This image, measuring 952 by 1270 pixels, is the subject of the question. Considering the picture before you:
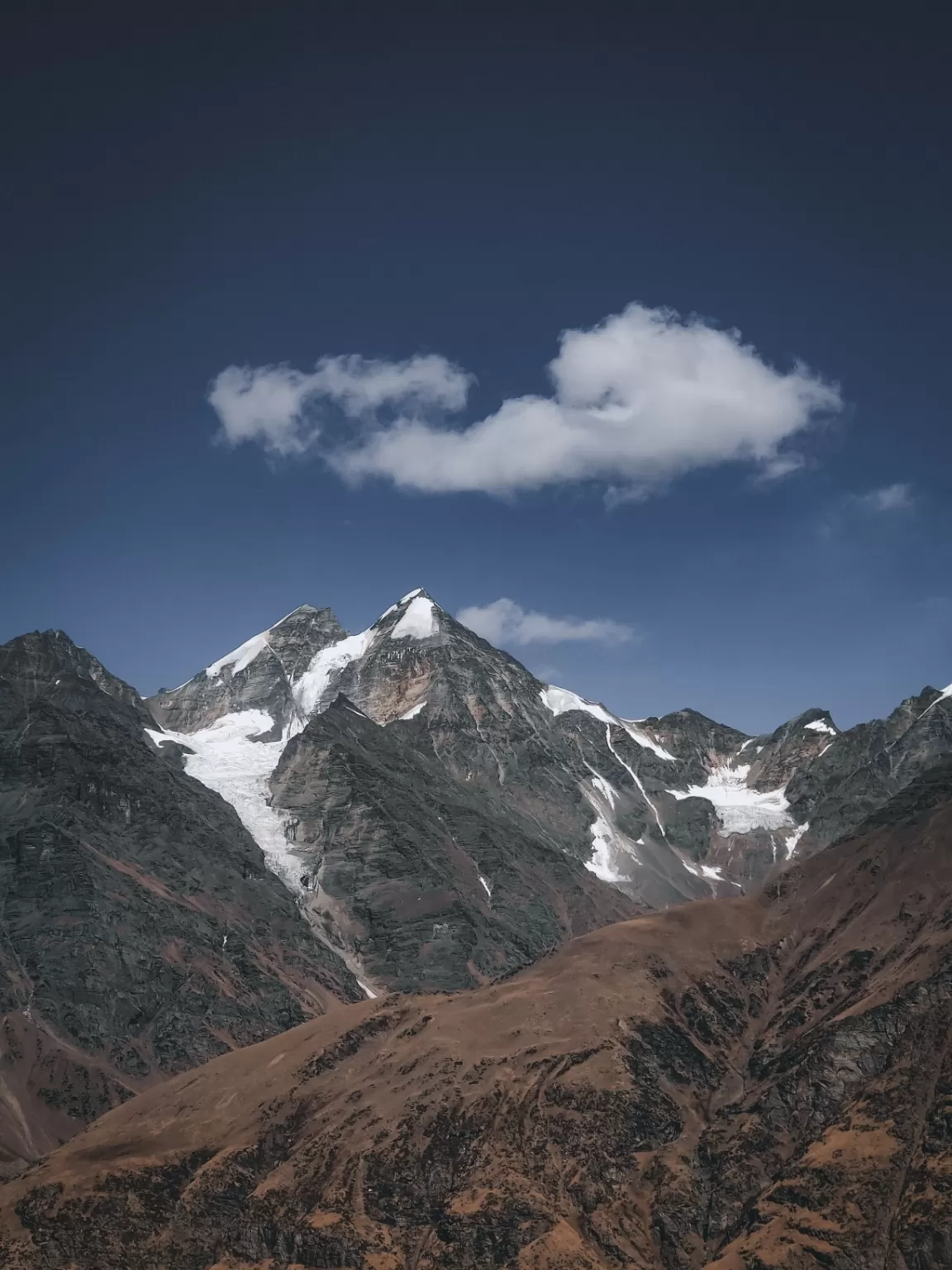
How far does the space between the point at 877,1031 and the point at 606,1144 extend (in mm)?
45761

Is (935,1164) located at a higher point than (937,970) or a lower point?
lower

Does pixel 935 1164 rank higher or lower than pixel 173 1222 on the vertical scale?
lower

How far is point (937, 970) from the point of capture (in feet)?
653

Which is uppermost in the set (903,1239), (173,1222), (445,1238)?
(173,1222)

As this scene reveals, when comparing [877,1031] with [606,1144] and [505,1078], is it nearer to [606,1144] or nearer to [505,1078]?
[606,1144]

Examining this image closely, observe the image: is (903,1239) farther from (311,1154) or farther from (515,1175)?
(311,1154)

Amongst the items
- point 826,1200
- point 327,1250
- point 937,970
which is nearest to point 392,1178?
point 327,1250

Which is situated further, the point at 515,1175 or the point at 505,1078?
the point at 505,1078

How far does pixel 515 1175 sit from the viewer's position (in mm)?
179250

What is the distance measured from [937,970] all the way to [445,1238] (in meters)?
87.8

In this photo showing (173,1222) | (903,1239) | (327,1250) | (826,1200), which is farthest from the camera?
(173,1222)

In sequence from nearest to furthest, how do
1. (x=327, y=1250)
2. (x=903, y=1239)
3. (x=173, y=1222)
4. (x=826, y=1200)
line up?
(x=903, y=1239) → (x=826, y=1200) → (x=327, y=1250) → (x=173, y=1222)

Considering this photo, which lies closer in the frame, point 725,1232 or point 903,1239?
point 903,1239

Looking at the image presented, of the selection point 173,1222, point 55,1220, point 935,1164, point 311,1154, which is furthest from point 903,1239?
point 55,1220
